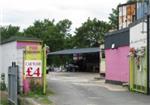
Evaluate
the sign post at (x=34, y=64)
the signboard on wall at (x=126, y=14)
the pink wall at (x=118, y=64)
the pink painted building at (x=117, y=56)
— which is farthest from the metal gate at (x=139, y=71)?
the signboard on wall at (x=126, y=14)

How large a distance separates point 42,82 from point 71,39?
214ft

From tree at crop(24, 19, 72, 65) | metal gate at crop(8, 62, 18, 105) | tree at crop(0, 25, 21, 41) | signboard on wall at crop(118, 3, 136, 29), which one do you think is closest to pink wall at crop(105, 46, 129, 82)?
signboard on wall at crop(118, 3, 136, 29)

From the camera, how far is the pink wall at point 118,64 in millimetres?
29672

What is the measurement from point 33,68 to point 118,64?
34.4ft

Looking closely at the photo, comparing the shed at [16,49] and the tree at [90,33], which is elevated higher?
the tree at [90,33]

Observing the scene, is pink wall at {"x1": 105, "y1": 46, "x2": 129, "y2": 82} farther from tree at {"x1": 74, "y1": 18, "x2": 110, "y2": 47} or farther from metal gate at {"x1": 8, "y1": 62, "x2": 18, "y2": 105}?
tree at {"x1": 74, "y1": 18, "x2": 110, "y2": 47}

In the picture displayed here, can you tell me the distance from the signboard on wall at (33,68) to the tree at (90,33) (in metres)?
61.2

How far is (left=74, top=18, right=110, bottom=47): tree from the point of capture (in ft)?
273

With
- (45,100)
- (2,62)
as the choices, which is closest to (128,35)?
(2,62)

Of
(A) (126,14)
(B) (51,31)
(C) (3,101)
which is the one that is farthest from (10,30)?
(C) (3,101)

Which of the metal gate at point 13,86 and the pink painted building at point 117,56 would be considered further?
the pink painted building at point 117,56

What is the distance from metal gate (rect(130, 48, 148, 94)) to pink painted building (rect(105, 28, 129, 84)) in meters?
3.24

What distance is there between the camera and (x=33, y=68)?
2198 centimetres

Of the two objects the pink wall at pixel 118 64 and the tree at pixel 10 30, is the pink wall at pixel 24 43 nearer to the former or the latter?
the pink wall at pixel 118 64
